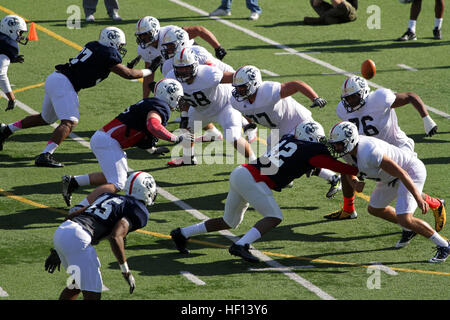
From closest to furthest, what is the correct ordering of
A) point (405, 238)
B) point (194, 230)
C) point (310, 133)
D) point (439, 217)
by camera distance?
point (310, 133)
point (194, 230)
point (405, 238)
point (439, 217)

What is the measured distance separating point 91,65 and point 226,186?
2242 millimetres

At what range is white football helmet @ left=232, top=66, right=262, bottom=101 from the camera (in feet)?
33.8

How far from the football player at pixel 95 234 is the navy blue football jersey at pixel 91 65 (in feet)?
12.5

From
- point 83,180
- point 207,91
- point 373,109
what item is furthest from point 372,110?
point 83,180

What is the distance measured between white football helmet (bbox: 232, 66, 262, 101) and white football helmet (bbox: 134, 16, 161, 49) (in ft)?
7.74

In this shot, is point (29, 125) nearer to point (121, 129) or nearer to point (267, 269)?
point (121, 129)

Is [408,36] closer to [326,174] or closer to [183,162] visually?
[183,162]

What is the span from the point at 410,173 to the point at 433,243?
32.9 inches

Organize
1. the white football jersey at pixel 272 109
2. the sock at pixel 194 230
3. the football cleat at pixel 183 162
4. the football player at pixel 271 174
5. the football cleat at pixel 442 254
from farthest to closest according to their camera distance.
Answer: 1. the football cleat at pixel 183 162
2. the white football jersey at pixel 272 109
3. the sock at pixel 194 230
4. the football cleat at pixel 442 254
5. the football player at pixel 271 174

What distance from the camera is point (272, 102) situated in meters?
10.5

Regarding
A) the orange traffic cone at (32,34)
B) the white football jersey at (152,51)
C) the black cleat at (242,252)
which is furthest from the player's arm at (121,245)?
the orange traffic cone at (32,34)

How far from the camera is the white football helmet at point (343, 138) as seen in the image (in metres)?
8.72

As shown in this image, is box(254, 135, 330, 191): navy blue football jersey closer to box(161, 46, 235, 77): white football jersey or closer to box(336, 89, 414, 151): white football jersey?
box(336, 89, 414, 151): white football jersey

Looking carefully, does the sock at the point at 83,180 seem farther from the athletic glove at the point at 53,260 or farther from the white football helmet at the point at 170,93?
the athletic glove at the point at 53,260
